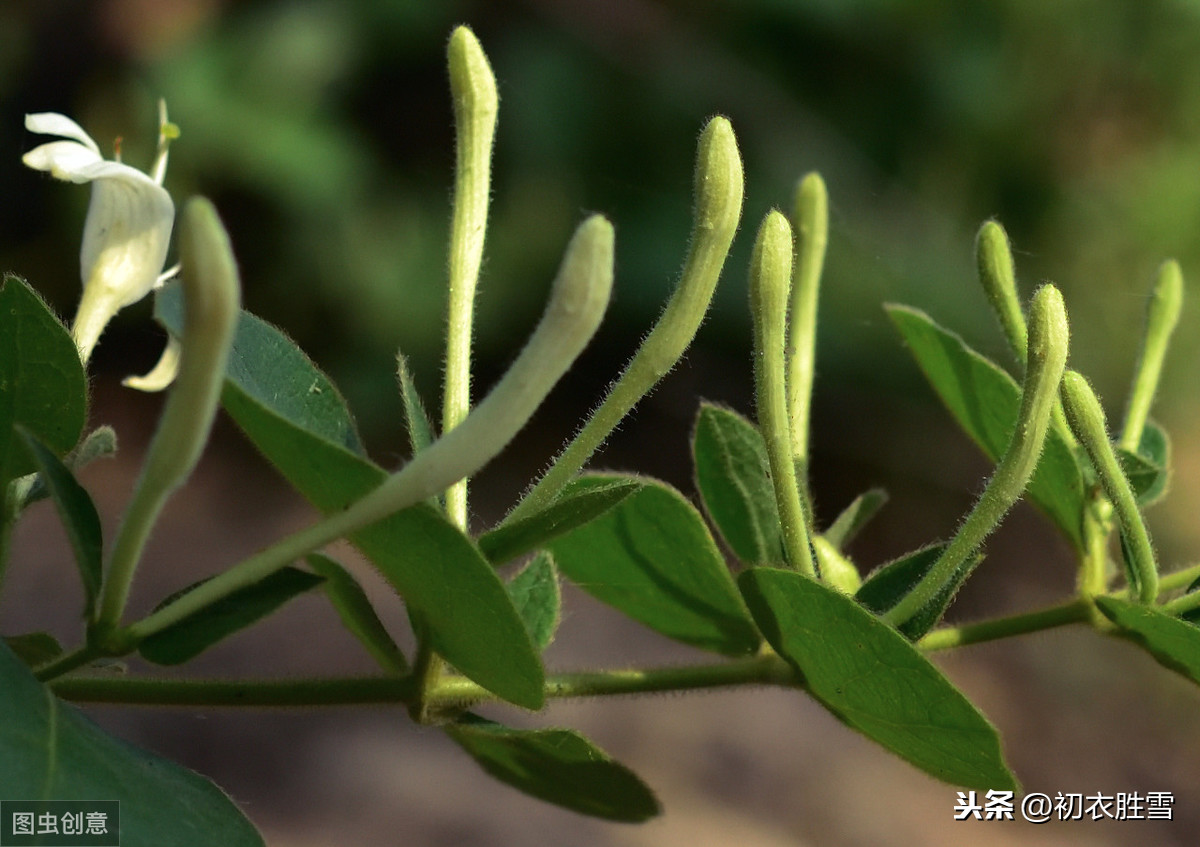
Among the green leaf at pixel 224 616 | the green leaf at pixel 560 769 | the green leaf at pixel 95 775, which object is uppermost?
the green leaf at pixel 224 616

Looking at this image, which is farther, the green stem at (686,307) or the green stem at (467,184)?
the green stem at (467,184)

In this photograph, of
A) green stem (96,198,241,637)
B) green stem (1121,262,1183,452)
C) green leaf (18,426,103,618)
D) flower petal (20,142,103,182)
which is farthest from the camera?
green stem (1121,262,1183,452)

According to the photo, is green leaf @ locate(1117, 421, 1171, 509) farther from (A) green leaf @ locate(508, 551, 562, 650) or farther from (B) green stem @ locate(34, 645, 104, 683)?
(B) green stem @ locate(34, 645, 104, 683)

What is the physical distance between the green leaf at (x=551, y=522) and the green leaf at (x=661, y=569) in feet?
0.20

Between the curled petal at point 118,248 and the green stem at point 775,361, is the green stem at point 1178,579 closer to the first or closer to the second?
the green stem at point 775,361

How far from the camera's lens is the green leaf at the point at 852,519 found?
544mm

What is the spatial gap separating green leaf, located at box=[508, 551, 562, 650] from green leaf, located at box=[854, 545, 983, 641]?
0.12 m

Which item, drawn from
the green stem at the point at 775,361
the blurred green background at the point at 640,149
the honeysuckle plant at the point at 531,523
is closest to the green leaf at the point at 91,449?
the honeysuckle plant at the point at 531,523

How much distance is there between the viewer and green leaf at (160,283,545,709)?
36 centimetres

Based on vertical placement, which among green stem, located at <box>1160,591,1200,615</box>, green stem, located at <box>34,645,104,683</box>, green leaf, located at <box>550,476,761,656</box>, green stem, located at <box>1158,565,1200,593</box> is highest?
green leaf, located at <box>550,476,761,656</box>

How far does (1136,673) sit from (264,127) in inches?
73.9

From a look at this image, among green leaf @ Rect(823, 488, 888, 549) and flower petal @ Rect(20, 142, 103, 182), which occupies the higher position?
flower petal @ Rect(20, 142, 103, 182)

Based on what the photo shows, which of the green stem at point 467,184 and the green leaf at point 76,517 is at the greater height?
the green stem at point 467,184

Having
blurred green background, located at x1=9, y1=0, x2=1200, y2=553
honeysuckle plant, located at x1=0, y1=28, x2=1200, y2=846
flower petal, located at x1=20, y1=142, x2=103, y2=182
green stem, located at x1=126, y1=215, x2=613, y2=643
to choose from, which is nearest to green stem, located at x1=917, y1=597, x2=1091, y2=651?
honeysuckle plant, located at x1=0, y1=28, x2=1200, y2=846
